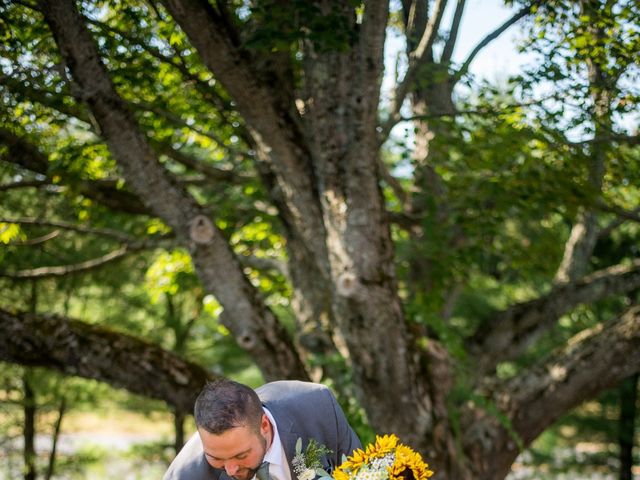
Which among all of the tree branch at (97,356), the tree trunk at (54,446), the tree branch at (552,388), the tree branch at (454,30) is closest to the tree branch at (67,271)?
the tree branch at (97,356)

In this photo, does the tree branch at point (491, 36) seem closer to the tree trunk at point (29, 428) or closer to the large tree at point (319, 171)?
the large tree at point (319, 171)

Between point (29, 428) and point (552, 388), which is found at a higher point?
point (29, 428)

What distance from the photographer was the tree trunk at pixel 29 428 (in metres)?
9.56

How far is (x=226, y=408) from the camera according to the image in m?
2.48

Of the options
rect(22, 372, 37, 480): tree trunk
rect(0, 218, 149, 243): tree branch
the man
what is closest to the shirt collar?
the man

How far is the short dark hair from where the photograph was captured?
246 centimetres

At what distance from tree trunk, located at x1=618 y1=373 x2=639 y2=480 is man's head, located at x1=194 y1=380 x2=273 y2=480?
10.0 metres

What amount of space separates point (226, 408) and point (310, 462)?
0.63 meters

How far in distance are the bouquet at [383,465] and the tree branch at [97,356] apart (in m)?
2.99

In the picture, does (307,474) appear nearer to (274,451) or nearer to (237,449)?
(274,451)

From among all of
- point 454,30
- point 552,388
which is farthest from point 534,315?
point 454,30

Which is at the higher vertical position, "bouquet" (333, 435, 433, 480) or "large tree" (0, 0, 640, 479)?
"large tree" (0, 0, 640, 479)

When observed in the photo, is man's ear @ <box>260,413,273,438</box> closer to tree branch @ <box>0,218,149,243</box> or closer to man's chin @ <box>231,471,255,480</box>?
man's chin @ <box>231,471,255,480</box>

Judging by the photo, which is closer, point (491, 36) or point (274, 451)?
point (274, 451)
